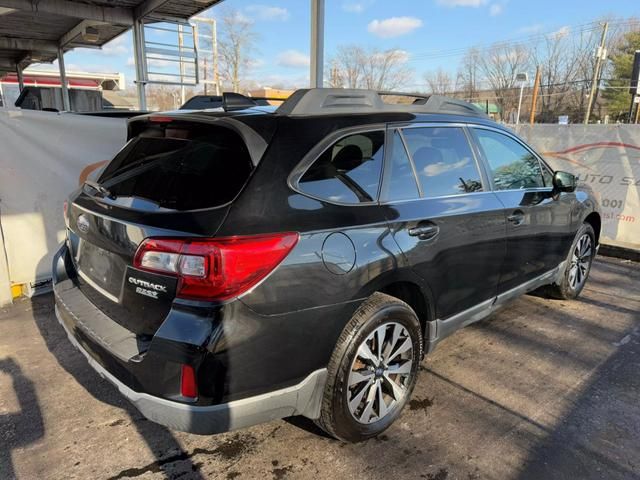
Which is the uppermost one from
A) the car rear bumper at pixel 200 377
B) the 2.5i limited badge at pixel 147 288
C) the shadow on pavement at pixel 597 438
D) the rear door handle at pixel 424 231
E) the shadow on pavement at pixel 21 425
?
the rear door handle at pixel 424 231

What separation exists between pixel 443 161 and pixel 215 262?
1.83 meters

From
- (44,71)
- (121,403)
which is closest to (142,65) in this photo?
(121,403)

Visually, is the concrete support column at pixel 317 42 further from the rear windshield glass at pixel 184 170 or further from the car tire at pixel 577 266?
the rear windshield glass at pixel 184 170

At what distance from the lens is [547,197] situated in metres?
4.02

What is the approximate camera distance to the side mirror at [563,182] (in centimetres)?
412

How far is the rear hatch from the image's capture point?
2.09 meters

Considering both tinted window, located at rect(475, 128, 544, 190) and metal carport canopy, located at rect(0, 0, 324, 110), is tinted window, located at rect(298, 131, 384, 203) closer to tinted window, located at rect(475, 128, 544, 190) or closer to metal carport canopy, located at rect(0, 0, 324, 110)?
tinted window, located at rect(475, 128, 544, 190)

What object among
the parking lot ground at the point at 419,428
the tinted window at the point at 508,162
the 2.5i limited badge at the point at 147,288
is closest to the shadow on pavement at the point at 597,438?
the parking lot ground at the point at 419,428

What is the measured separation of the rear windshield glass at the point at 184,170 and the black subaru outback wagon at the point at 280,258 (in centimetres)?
1

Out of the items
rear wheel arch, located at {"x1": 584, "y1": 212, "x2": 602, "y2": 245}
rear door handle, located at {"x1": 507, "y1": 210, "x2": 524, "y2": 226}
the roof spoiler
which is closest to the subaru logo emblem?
the roof spoiler

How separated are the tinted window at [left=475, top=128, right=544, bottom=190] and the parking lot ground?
4.42 ft

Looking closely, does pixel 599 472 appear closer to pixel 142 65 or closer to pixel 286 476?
pixel 286 476

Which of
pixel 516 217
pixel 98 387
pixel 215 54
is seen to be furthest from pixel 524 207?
pixel 215 54

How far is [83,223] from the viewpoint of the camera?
8.61 ft
